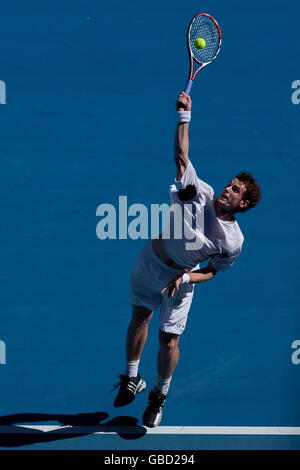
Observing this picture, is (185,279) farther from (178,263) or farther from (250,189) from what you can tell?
(250,189)

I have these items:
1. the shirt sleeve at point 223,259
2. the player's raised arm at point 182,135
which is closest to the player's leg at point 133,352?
the shirt sleeve at point 223,259

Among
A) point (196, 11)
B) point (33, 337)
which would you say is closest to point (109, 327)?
point (33, 337)

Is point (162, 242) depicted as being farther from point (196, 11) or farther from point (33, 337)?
point (196, 11)

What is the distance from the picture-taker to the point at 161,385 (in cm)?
521

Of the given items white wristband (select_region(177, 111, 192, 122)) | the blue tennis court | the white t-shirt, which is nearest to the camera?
white wristband (select_region(177, 111, 192, 122))

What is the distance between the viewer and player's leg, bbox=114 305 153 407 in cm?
518

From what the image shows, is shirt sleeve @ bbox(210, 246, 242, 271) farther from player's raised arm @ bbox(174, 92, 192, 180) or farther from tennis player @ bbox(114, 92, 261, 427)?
player's raised arm @ bbox(174, 92, 192, 180)

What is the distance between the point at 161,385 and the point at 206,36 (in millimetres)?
2489

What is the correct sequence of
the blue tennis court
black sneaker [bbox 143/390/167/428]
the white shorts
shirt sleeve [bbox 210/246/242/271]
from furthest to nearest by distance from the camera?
the blue tennis court → black sneaker [bbox 143/390/167/428] → the white shorts → shirt sleeve [bbox 210/246/242/271]

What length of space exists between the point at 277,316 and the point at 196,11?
2569 mm

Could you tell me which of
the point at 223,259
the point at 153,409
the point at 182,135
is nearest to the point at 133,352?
the point at 153,409

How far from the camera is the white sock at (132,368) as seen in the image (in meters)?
5.30

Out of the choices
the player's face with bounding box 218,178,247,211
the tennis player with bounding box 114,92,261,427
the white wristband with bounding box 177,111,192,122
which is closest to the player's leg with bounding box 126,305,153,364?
the tennis player with bounding box 114,92,261,427

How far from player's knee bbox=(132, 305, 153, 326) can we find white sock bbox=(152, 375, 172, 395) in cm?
42
